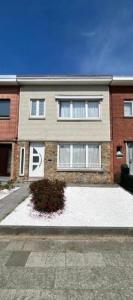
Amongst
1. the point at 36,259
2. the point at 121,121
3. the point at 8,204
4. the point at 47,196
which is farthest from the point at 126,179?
the point at 36,259

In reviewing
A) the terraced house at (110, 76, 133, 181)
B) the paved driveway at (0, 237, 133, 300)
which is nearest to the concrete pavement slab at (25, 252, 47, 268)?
the paved driveway at (0, 237, 133, 300)

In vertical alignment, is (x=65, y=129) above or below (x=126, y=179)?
above

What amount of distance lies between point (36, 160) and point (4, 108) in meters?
4.01

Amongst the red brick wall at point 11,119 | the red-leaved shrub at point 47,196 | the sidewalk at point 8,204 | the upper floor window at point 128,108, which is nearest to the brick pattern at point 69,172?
the red brick wall at point 11,119

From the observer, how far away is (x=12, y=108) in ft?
47.1

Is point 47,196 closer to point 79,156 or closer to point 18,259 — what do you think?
point 18,259

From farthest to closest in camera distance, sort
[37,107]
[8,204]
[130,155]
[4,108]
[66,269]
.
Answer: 1. [4,108]
2. [37,107]
3. [130,155]
4. [8,204]
5. [66,269]

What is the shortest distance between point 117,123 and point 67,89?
3.84 m

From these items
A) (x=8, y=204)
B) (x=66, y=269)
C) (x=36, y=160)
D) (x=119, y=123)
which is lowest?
(x=66, y=269)

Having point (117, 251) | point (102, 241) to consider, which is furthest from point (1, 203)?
point (117, 251)

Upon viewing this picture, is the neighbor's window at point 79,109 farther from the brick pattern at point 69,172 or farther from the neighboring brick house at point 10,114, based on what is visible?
the neighboring brick house at point 10,114

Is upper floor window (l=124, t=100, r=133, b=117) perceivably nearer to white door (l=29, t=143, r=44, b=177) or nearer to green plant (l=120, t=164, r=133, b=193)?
green plant (l=120, t=164, r=133, b=193)

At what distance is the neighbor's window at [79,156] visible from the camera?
45.9ft

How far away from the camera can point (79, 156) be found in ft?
46.2
